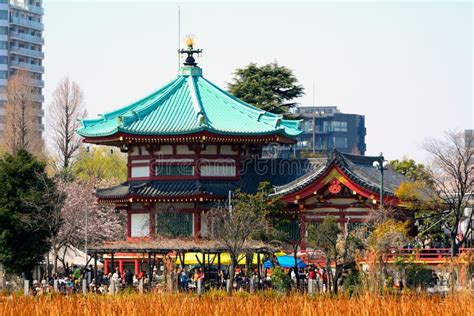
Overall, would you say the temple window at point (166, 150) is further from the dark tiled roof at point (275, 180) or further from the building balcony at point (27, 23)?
the building balcony at point (27, 23)

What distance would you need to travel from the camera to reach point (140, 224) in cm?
4866

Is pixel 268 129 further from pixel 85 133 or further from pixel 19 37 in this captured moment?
pixel 19 37

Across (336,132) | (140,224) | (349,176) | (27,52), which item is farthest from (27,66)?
(349,176)

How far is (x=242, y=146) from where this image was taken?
49219 millimetres

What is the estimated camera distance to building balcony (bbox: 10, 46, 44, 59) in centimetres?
11087

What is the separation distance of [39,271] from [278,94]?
21045 mm

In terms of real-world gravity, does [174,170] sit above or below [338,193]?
above

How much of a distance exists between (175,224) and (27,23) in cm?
6914

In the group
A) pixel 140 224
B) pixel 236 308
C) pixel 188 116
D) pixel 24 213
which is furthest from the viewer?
pixel 188 116

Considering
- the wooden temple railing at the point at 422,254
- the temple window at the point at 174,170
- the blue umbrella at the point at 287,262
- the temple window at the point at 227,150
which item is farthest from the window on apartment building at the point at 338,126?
the blue umbrella at the point at 287,262

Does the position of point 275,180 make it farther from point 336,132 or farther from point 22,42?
point 336,132

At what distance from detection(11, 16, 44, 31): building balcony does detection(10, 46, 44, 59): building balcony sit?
2.13 metres

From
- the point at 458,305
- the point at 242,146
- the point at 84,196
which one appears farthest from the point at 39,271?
the point at 458,305

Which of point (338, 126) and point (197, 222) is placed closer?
point (197, 222)
